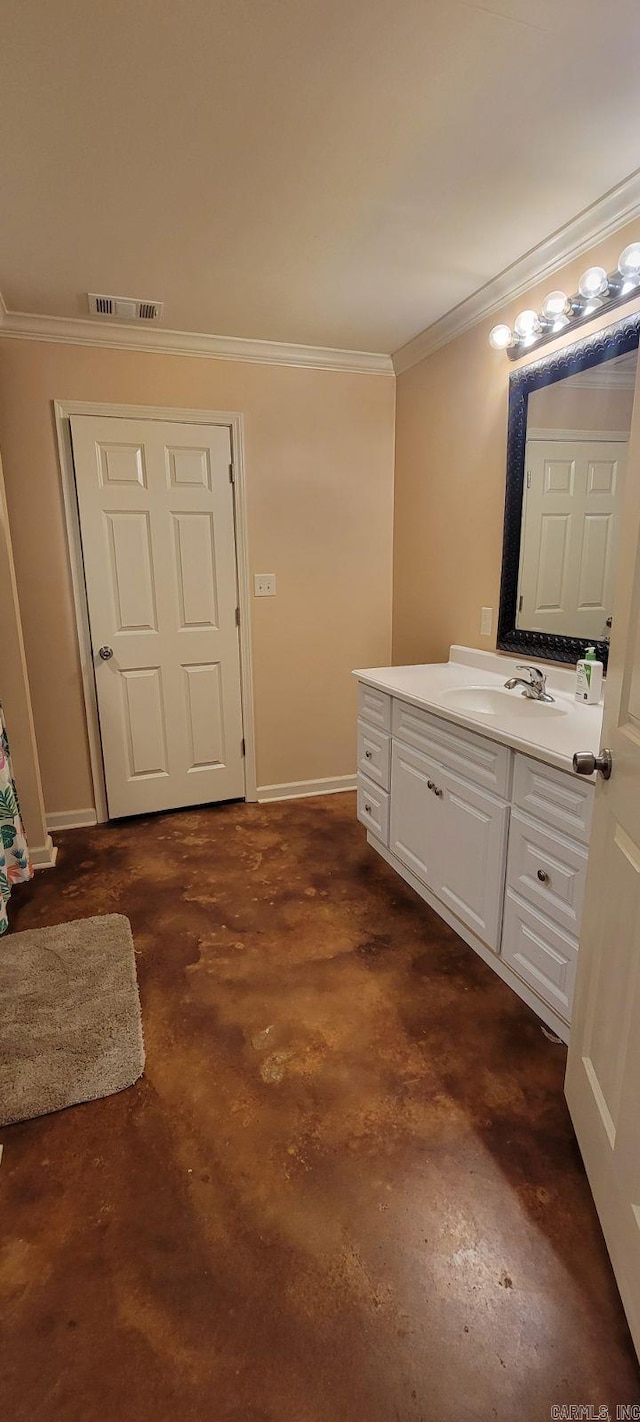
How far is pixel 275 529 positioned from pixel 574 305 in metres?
1.62

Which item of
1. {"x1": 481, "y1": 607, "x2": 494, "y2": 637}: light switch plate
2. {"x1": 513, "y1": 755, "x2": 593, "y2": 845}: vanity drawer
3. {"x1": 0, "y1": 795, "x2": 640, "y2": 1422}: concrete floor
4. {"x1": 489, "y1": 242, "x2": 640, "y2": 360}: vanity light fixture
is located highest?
{"x1": 489, "y1": 242, "x2": 640, "y2": 360}: vanity light fixture

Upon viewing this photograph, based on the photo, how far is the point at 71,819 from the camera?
3.16 meters

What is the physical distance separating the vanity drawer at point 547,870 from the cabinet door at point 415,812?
0.41 metres

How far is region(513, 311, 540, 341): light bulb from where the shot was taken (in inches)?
85.4

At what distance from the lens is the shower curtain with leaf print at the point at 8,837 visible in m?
2.32

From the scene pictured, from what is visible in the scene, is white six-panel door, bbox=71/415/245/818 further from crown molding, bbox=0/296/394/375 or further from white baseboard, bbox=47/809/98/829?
crown molding, bbox=0/296/394/375

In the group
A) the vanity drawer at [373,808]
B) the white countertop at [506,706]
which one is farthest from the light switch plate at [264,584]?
the vanity drawer at [373,808]

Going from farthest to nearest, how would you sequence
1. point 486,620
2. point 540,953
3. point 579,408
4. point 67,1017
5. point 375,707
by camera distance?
1. point 486,620
2. point 375,707
3. point 579,408
4. point 67,1017
5. point 540,953

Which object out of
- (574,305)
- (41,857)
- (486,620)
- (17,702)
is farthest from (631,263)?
(41,857)

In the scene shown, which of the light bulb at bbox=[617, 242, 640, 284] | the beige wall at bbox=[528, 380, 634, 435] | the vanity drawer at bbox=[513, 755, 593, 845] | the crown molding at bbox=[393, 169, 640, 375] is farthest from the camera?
the beige wall at bbox=[528, 380, 634, 435]

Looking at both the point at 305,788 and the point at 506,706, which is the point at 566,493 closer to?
the point at 506,706

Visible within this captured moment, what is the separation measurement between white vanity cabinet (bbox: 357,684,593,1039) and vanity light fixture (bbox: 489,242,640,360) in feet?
4.35

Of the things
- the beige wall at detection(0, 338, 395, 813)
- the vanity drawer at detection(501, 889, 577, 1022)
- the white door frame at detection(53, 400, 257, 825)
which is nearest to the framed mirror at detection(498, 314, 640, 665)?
the vanity drawer at detection(501, 889, 577, 1022)

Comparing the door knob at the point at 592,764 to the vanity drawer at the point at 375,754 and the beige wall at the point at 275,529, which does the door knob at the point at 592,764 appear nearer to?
the vanity drawer at the point at 375,754
